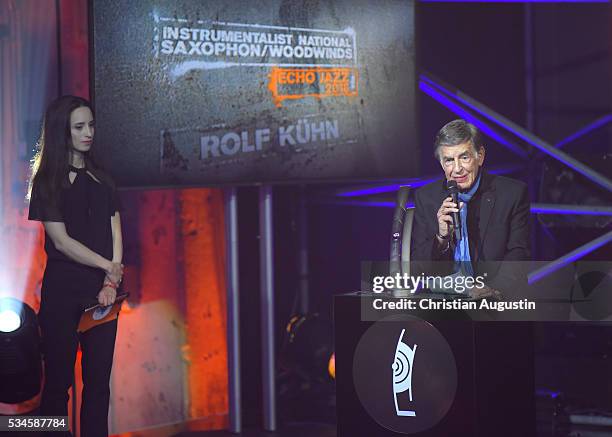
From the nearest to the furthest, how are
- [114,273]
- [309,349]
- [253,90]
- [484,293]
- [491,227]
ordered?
[484,293]
[491,227]
[114,273]
[253,90]
[309,349]

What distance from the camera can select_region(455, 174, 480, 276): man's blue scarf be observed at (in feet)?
10.8

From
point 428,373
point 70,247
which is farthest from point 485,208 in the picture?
point 70,247

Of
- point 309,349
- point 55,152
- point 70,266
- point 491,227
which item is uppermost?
point 55,152

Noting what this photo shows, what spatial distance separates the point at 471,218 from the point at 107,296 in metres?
1.44

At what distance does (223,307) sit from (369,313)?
5.73 feet

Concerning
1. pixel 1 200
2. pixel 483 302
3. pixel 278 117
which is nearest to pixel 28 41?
pixel 1 200

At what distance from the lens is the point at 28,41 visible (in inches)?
158

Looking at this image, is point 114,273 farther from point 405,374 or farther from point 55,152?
point 405,374

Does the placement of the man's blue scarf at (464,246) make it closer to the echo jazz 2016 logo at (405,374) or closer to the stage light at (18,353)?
the echo jazz 2016 logo at (405,374)

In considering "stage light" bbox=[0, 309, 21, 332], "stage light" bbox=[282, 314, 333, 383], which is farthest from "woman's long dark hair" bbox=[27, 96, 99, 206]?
"stage light" bbox=[282, 314, 333, 383]

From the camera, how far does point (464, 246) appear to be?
3365 millimetres

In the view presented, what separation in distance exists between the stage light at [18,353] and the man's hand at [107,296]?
428mm

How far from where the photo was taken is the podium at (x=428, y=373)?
2.95 metres

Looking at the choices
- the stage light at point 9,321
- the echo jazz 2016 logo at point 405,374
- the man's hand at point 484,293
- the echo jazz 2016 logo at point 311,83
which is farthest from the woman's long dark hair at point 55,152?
the man's hand at point 484,293
